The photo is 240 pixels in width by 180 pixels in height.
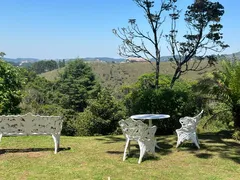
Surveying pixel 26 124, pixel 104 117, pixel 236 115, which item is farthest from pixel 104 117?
pixel 26 124

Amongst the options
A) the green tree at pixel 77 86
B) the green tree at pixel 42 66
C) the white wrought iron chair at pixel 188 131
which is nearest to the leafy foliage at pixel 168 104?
the white wrought iron chair at pixel 188 131

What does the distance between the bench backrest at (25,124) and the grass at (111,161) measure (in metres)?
0.60

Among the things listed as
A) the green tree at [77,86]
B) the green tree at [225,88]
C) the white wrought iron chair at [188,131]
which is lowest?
the green tree at [77,86]

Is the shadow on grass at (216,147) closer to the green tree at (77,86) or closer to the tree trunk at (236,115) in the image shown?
the tree trunk at (236,115)

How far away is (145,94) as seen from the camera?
1115 cm

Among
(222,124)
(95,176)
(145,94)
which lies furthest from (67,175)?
(222,124)

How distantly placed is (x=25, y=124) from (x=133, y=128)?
280 cm

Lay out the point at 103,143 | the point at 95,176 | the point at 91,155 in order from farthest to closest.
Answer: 1. the point at 103,143
2. the point at 91,155
3. the point at 95,176

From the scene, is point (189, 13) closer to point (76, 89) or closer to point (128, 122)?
point (128, 122)

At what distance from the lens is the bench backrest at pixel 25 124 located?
282 inches

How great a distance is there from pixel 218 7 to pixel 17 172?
9.93 metres

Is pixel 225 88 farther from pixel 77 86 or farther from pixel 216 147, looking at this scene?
pixel 77 86

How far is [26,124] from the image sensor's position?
722 centimetres

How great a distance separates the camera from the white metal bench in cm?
716
